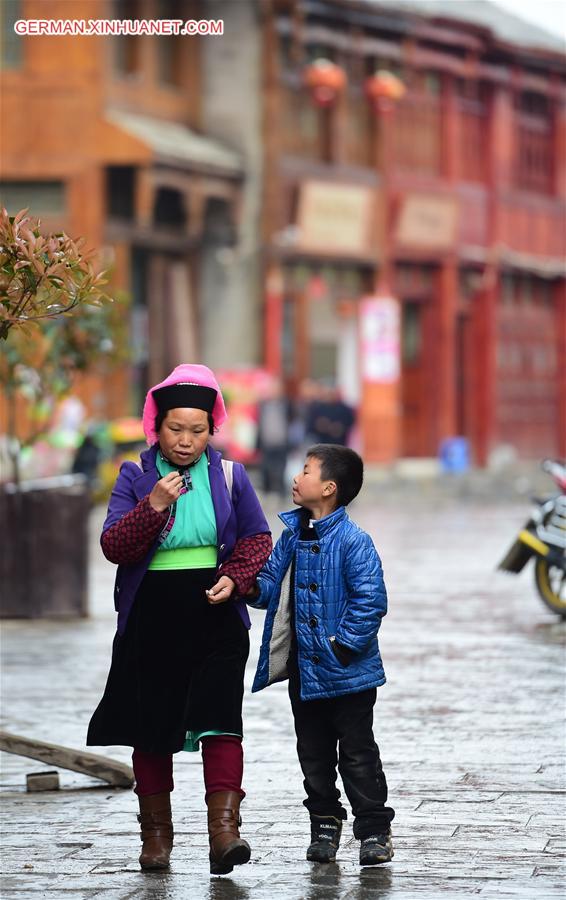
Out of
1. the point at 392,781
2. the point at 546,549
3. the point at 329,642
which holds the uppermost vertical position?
the point at 329,642

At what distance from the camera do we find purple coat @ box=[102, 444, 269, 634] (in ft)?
24.1

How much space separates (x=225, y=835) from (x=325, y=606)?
808mm

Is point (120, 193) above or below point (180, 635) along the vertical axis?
above

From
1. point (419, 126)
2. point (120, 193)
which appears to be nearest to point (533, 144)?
point (419, 126)

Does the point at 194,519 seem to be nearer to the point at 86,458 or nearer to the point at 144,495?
the point at 144,495

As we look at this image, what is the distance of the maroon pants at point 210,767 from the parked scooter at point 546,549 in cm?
838

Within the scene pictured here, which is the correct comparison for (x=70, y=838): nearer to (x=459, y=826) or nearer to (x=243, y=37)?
(x=459, y=826)

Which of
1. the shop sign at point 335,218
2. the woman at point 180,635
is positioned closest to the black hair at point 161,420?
the woman at point 180,635

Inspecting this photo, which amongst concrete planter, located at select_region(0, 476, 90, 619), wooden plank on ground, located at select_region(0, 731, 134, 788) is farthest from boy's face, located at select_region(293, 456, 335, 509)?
concrete planter, located at select_region(0, 476, 90, 619)

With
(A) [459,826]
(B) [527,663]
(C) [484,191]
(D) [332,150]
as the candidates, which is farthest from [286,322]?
(A) [459,826]

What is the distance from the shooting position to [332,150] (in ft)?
120

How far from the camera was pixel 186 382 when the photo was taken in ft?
24.3

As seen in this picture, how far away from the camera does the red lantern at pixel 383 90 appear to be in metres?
36.8

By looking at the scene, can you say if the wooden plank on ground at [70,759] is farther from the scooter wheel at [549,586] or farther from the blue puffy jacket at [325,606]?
the scooter wheel at [549,586]
